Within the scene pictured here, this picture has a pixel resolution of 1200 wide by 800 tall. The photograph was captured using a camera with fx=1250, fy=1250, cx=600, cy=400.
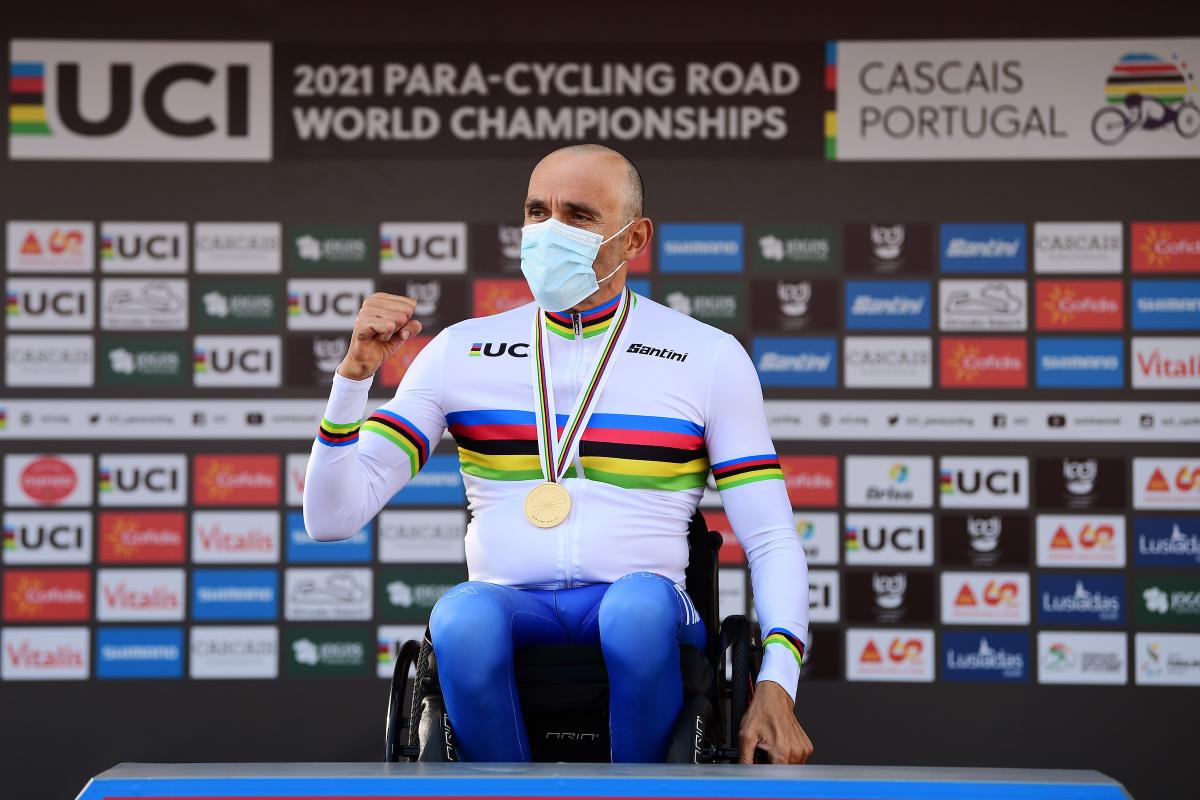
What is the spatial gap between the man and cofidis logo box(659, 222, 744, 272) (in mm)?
2033

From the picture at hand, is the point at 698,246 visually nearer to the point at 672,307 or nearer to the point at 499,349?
the point at 672,307

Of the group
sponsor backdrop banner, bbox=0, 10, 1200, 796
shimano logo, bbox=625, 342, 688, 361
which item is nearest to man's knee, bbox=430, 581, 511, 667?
shimano logo, bbox=625, 342, 688, 361

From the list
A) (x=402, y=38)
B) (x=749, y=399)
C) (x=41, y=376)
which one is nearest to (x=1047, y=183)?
(x=402, y=38)

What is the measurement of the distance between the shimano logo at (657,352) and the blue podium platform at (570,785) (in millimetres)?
929


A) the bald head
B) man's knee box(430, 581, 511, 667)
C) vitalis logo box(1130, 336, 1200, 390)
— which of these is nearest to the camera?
man's knee box(430, 581, 511, 667)

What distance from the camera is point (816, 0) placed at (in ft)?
13.8

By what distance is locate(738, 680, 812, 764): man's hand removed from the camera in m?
1.81

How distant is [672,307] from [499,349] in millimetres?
2070

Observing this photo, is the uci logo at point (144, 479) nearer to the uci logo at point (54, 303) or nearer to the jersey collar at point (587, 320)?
the uci logo at point (54, 303)

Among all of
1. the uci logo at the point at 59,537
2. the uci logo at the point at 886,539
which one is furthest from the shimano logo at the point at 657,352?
the uci logo at the point at 59,537

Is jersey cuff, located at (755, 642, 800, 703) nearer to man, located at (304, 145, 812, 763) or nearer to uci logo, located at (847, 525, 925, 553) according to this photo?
man, located at (304, 145, 812, 763)

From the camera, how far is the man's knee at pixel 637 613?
5.87 feet

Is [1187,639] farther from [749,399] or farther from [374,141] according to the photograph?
[374,141]

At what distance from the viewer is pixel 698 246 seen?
4.25 m
